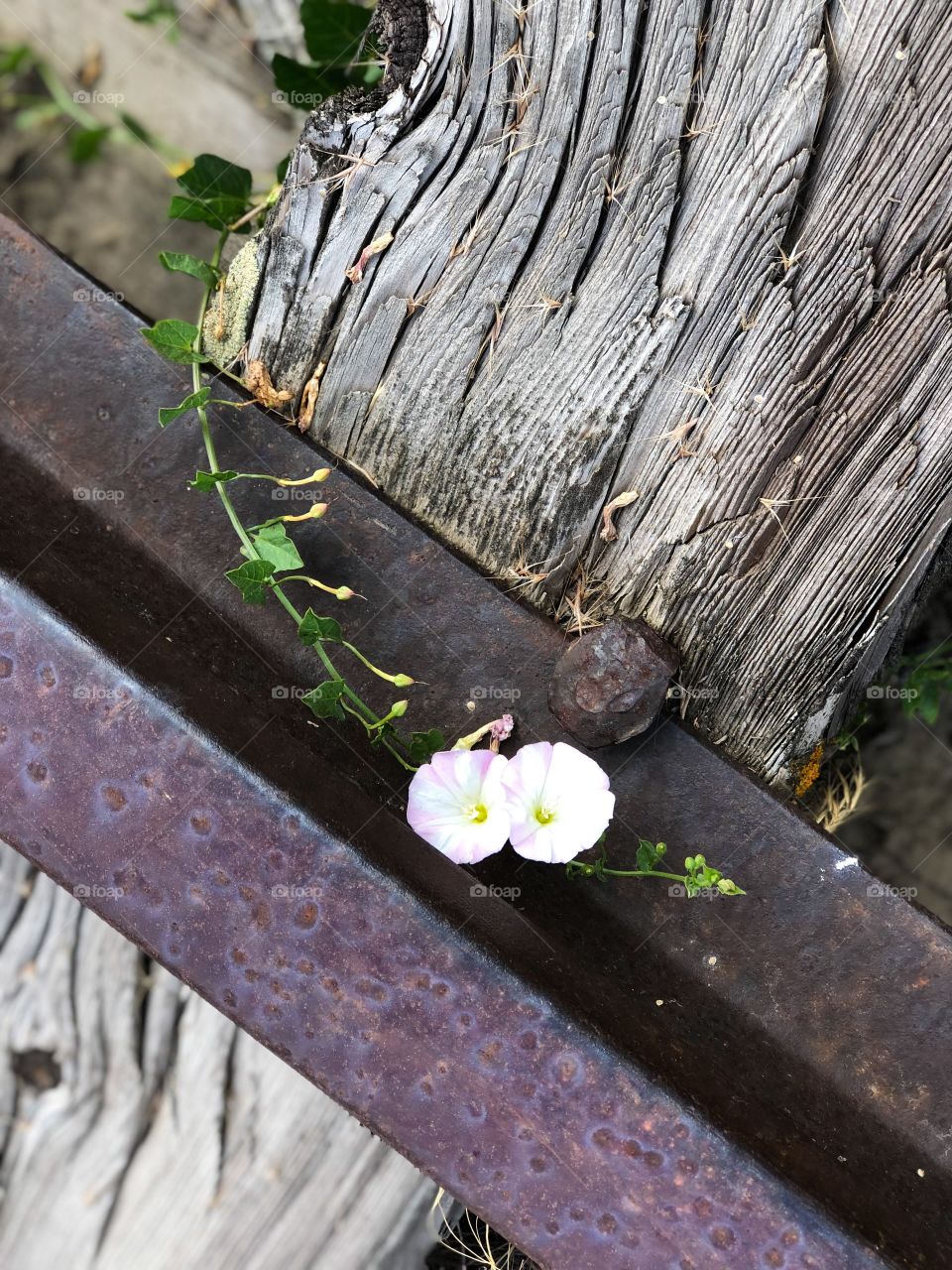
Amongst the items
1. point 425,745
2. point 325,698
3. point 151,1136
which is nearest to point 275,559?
point 325,698

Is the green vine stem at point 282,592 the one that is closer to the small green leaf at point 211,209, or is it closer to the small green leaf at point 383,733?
the small green leaf at point 383,733

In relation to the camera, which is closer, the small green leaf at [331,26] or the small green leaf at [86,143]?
the small green leaf at [331,26]

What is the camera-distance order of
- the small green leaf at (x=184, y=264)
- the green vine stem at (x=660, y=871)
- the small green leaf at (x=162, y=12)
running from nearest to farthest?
the green vine stem at (x=660, y=871) < the small green leaf at (x=184, y=264) < the small green leaf at (x=162, y=12)

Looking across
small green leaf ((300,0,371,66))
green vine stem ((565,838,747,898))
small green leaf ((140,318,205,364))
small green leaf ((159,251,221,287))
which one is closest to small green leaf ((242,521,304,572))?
small green leaf ((140,318,205,364))

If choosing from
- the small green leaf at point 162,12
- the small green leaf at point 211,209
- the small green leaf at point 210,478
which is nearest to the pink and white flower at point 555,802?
the small green leaf at point 210,478

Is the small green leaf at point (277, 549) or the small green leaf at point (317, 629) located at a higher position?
the small green leaf at point (277, 549)

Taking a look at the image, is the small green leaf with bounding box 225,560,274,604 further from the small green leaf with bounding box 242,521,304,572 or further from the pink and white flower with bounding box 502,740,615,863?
the pink and white flower with bounding box 502,740,615,863

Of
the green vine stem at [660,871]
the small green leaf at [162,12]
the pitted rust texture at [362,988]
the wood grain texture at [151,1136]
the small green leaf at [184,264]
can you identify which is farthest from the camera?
the small green leaf at [162,12]

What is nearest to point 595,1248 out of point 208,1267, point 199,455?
point 199,455
